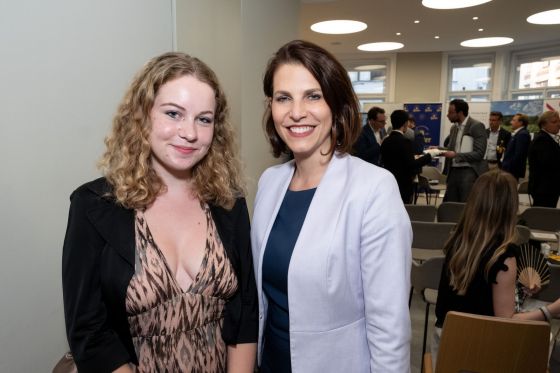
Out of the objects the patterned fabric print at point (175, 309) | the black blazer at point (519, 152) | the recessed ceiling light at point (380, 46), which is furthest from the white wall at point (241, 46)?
the recessed ceiling light at point (380, 46)

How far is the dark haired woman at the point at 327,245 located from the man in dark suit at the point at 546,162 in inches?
209

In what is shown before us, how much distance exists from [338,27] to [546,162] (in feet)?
15.9

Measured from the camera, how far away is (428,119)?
1148 cm

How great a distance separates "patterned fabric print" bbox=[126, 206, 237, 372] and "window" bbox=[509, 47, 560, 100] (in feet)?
39.2

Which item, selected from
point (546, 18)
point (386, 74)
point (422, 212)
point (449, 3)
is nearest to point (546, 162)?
point (422, 212)

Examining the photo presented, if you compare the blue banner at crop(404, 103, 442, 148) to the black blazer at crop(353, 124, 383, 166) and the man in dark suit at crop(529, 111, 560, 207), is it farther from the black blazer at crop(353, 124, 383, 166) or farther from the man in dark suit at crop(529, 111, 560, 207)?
the black blazer at crop(353, 124, 383, 166)

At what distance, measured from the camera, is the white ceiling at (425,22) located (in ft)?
22.5

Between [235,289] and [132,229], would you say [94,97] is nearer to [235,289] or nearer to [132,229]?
[132,229]

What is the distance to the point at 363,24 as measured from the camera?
813 centimetres

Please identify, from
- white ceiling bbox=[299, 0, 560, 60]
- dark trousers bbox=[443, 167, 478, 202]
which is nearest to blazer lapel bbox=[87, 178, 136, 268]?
dark trousers bbox=[443, 167, 478, 202]

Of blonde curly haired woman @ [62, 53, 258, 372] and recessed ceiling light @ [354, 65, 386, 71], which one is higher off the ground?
recessed ceiling light @ [354, 65, 386, 71]

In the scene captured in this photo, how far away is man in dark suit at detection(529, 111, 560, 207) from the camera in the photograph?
17.6 feet

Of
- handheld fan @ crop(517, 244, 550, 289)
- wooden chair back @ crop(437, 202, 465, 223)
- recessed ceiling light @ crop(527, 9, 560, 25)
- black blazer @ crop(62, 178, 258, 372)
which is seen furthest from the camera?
recessed ceiling light @ crop(527, 9, 560, 25)

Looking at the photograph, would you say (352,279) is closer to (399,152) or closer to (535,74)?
(399,152)
